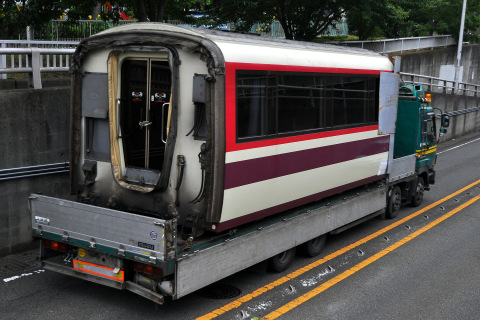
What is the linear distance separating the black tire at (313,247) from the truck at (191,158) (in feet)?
0.10

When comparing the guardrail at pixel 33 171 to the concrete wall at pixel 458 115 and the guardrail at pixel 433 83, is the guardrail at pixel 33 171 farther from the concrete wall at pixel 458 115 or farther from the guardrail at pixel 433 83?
the concrete wall at pixel 458 115

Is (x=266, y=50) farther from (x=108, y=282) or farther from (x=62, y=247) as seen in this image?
(x=62, y=247)

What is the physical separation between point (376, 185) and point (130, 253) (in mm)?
6289

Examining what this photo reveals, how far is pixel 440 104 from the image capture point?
25875mm

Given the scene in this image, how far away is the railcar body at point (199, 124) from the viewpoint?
7.07 metres

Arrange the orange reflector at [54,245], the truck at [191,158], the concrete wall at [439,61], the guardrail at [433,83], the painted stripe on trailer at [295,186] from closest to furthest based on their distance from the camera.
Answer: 1. the truck at [191,158]
2. the painted stripe on trailer at [295,186]
3. the orange reflector at [54,245]
4. the guardrail at [433,83]
5. the concrete wall at [439,61]

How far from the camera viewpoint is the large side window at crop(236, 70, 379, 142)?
7.50 metres

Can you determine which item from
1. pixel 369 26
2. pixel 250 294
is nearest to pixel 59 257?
pixel 250 294

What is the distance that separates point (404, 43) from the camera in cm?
3219

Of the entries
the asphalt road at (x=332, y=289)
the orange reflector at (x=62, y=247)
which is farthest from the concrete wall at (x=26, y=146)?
the orange reflector at (x=62, y=247)

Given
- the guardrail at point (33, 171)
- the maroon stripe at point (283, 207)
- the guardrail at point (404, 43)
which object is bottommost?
the maroon stripe at point (283, 207)

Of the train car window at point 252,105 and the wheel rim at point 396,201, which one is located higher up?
the train car window at point 252,105

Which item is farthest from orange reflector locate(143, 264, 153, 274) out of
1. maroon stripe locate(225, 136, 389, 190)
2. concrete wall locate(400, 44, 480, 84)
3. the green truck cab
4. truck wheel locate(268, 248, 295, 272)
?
concrete wall locate(400, 44, 480, 84)

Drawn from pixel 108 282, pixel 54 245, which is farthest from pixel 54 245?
pixel 108 282
